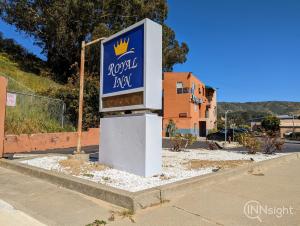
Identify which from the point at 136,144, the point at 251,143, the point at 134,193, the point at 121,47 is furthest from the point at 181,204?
the point at 251,143

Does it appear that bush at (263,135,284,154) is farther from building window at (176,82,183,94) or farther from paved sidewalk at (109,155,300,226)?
building window at (176,82,183,94)

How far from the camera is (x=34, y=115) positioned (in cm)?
1795

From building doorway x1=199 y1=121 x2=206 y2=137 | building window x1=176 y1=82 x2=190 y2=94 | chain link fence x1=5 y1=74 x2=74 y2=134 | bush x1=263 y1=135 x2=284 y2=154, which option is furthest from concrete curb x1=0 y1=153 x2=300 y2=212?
building doorway x1=199 y1=121 x2=206 y2=137

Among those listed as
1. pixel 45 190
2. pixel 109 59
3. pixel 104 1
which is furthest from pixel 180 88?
pixel 45 190

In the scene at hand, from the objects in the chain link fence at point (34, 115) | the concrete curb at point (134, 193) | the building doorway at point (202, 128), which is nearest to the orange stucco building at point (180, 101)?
the building doorway at point (202, 128)

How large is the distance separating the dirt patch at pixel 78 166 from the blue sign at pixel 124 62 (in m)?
2.21

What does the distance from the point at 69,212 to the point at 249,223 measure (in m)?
2.97

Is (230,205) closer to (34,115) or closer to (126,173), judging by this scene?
(126,173)

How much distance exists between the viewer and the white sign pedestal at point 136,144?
793 cm

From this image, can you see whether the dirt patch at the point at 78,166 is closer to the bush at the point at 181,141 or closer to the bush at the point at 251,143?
the bush at the point at 181,141

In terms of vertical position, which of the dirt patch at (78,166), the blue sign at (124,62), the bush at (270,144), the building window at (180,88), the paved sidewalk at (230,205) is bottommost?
the paved sidewalk at (230,205)

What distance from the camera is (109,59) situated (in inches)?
380

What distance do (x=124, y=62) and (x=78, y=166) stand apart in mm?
3233

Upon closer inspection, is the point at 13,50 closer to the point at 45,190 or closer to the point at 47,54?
the point at 47,54
